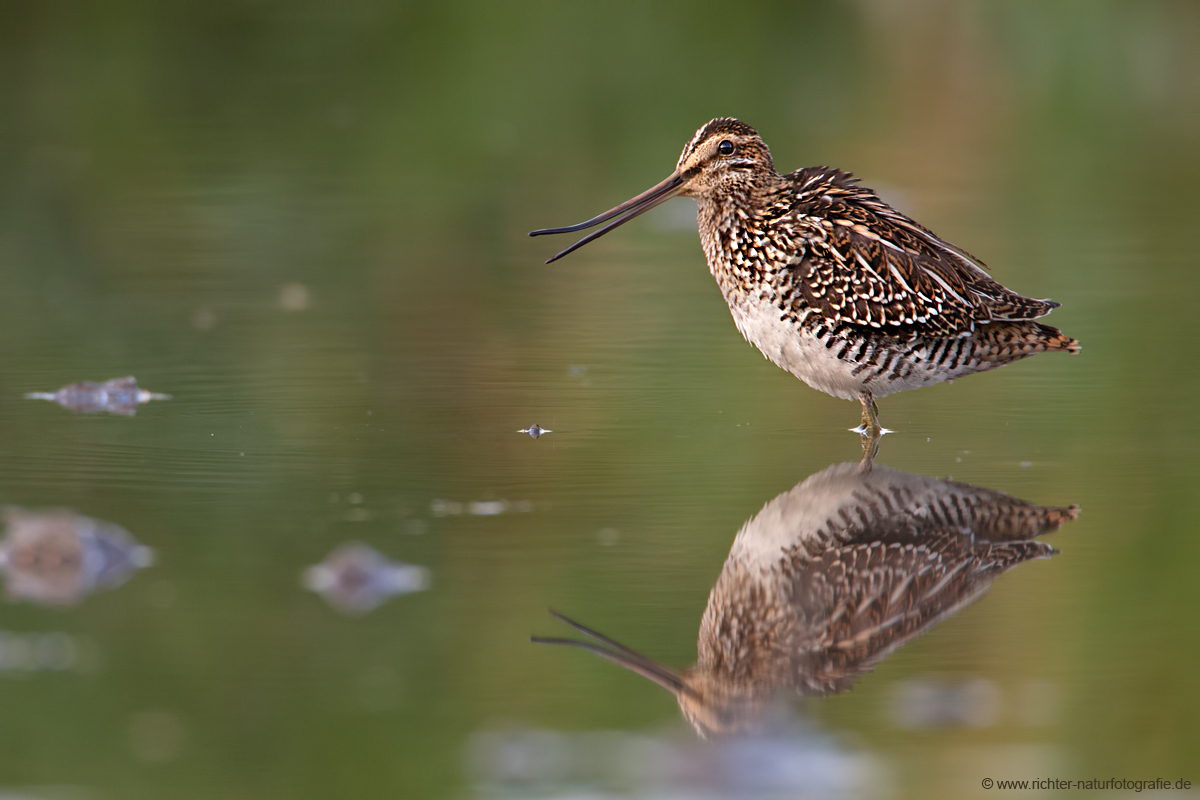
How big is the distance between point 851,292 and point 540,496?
1.75m

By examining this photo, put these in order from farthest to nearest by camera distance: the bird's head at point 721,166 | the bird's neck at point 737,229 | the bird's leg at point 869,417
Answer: the bird's head at point 721,166
the bird's neck at point 737,229
the bird's leg at point 869,417

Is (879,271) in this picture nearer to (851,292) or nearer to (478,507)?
(851,292)

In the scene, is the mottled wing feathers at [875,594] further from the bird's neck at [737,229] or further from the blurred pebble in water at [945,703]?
the bird's neck at [737,229]

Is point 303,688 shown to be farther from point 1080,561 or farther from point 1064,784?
point 1080,561

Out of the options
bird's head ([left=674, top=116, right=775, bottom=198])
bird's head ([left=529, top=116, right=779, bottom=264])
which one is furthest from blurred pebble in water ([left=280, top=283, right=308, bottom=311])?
bird's head ([left=674, top=116, right=775, bottom=198])

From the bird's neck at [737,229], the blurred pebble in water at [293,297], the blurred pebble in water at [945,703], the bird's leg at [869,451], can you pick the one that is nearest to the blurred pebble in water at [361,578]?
the blurred pebble in water at [945,703]

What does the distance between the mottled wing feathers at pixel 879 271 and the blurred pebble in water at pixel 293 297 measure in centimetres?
314

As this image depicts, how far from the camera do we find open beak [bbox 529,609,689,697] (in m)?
4.33

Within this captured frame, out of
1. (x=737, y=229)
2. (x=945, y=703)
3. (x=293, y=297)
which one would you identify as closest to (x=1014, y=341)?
(x=737, y=229)

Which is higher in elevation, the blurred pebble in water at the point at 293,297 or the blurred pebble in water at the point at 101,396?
the blurred pebble in water at the point at 293,297

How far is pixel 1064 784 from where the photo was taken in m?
3.79

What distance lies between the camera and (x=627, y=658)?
4.45 m

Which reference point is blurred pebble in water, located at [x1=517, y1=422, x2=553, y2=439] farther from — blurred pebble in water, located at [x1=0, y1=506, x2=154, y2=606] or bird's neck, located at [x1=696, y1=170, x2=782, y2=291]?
blurred pebble in water, located at [x1=0, y1=506, x2=154, y2=606]

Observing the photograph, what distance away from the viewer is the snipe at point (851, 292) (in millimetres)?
6988
